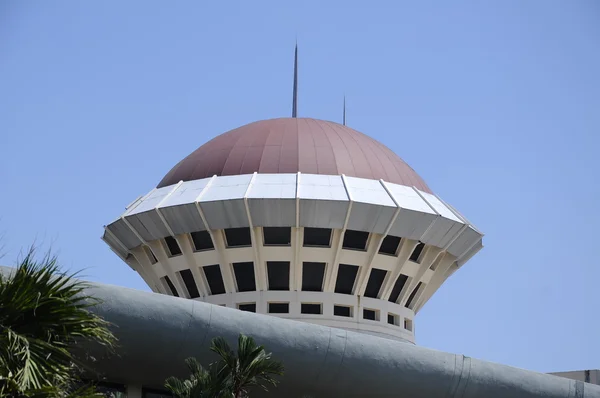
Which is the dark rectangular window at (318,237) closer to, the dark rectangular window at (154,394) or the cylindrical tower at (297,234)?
the cylindrical tower at (297,234)

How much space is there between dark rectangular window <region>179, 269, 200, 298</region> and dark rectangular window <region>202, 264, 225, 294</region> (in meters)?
0.62

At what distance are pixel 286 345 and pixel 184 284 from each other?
584 inches

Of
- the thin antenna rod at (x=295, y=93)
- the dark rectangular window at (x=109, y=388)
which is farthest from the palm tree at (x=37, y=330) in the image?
the thin antenna rod at (x=295, y=93)

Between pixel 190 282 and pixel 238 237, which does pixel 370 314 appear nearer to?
pixel 238 237

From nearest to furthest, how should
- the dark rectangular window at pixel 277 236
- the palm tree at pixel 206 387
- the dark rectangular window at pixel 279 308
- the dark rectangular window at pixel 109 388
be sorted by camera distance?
1. the palm tree at pixel 206 387
2. the dark rectangular window at pixel 109 388
3. the dark rectangular window at pixel 279 308
4. the dark rectangular window at pixel 277 236

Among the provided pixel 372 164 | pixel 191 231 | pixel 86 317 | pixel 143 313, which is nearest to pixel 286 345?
pixel 143 313

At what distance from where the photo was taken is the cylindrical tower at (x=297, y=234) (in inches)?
1596

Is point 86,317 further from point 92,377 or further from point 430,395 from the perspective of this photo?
point 430,395

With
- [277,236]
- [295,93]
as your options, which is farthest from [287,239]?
[295,93]

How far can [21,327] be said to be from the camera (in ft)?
58.0

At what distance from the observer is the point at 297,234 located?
40.5 m

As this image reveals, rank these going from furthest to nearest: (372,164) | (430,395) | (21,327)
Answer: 1. (372,164)
2. (430,395)
3. (21,327)

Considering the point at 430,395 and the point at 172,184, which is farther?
the point at 172,184

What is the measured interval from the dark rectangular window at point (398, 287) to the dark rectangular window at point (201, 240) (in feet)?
23.5
